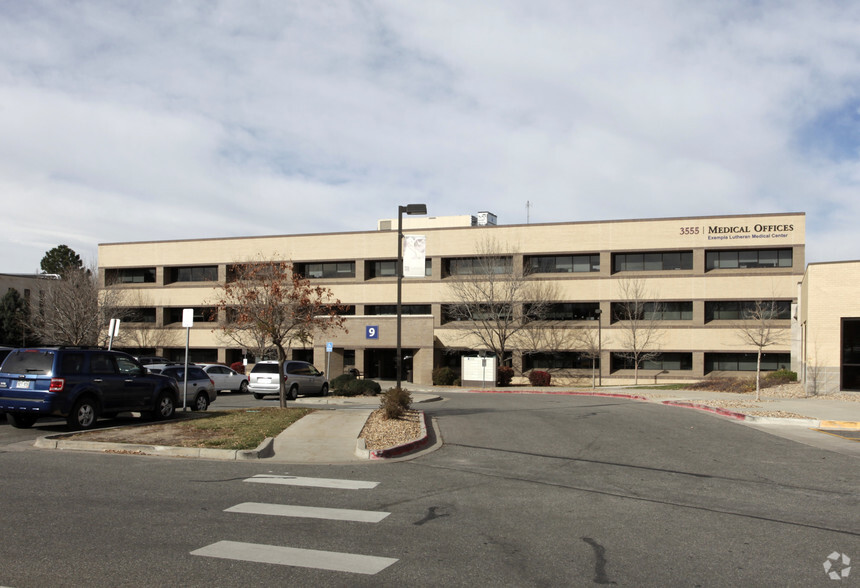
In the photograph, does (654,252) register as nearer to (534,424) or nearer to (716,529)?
(534,424)

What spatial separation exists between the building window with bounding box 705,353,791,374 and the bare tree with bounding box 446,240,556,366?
11760 millimetres

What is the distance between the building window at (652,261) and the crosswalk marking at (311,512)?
4450 cm

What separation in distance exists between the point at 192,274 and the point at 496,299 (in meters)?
27.1

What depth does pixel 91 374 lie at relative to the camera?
592 inches

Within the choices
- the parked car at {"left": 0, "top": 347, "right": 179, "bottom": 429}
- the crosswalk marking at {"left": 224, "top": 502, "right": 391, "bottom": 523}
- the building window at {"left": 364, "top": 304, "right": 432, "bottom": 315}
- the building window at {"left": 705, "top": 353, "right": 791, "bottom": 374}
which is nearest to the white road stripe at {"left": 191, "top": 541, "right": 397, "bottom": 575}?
the crosswalk marking at {"left": 224, "top": 502, "right": 391, "bottom": 523}

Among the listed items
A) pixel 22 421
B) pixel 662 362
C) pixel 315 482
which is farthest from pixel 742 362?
pixel 22 421

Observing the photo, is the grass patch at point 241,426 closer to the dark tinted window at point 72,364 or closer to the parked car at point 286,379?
the dark tinted window at point 72,364

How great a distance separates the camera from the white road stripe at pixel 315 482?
9.67m

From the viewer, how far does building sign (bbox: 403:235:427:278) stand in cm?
1948

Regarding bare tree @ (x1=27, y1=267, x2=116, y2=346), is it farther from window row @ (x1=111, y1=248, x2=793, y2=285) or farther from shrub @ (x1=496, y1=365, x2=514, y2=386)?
shrub @ (x1=496, y1=365, x2=514, y2=386)

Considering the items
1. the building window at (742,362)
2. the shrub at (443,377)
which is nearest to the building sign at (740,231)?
the building window at (742,362)

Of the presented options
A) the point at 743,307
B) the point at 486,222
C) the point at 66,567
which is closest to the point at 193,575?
the point at 66,567

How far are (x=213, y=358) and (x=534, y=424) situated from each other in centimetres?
4555

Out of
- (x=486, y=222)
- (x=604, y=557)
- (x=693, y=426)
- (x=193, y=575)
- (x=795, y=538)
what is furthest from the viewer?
(x=486, y=222)
